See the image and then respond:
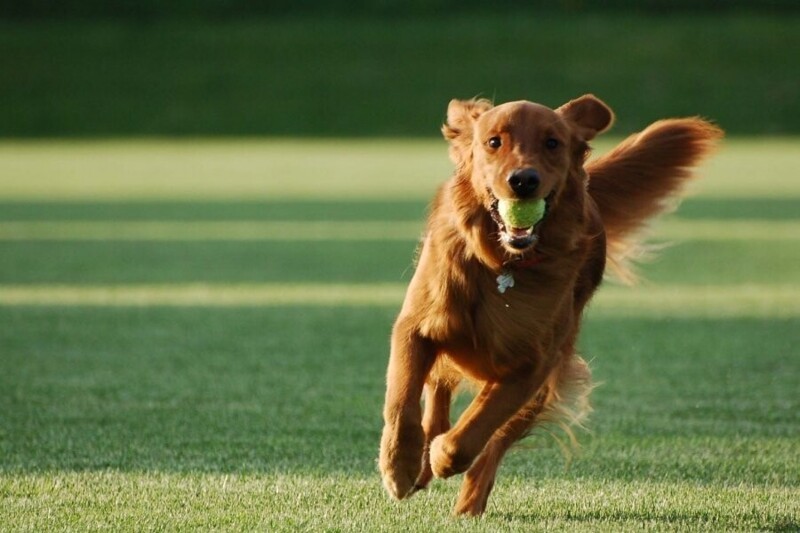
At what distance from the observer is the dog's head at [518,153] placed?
3709mm

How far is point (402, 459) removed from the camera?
3.78 metres

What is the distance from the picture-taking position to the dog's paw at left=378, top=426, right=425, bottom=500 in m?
3.78

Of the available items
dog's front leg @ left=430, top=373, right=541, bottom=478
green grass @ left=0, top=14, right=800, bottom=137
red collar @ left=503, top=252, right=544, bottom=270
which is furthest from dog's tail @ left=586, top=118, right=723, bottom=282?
green grass @ left=0, top=14, right=800, bottom=137

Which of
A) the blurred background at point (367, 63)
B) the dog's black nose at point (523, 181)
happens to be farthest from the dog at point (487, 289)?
the blurred background at point (367, 63)

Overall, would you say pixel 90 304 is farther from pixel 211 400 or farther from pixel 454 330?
pixel 454 330

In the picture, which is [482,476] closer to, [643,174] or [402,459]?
[402,459]

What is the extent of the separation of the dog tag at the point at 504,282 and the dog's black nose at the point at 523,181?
26cm

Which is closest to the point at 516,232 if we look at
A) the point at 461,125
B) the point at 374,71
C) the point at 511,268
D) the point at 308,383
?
the point at 511,268

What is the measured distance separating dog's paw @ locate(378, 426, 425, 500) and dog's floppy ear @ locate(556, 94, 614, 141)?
99 cm

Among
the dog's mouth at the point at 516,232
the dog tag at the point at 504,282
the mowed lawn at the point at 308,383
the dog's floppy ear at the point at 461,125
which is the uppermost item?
the dog's floppy ear at the point at 461,125

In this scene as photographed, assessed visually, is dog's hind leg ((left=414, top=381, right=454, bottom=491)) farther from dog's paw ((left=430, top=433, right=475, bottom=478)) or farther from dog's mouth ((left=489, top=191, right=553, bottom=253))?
dog's mouth ((left=489, top=191, right=553, bottom=253))

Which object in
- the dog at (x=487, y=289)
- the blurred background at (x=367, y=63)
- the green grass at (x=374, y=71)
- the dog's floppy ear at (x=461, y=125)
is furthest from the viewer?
the blurred background at (x=367, y=63)

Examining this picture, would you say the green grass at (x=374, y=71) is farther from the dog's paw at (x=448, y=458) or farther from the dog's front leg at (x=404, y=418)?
the dog's paw at (x=448, y=458)

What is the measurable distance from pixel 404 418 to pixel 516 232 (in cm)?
56
